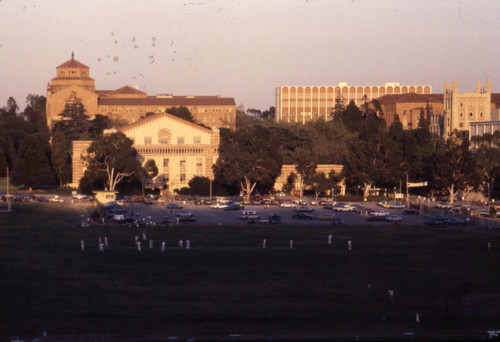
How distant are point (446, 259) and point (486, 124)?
64.9 metres

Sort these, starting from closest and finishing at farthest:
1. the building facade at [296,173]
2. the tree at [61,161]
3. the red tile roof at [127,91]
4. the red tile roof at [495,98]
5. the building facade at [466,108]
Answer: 1. the building facade at [296,173]
2. the tree at [61,161]
3. the building facade at [466,108]
4. the red tile roof at [495,98]
5. the red tile roof at [127,91]

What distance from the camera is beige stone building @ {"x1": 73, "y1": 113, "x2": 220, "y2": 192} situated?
9400 centimetres

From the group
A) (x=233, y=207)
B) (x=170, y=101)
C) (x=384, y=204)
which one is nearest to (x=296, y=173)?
(x=384, y=204)

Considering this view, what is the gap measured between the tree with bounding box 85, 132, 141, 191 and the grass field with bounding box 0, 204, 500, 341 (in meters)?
33.2

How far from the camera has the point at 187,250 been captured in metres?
42.0

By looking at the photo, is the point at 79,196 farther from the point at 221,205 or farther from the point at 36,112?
the point at 36,112

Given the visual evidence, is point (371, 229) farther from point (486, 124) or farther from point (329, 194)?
point (486, 124)

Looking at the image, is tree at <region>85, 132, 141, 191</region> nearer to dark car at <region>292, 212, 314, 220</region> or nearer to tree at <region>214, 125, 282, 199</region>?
tree at <region>214, 125, 282, 199</region>

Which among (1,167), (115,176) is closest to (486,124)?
(115,176)

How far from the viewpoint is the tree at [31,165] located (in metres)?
91.2

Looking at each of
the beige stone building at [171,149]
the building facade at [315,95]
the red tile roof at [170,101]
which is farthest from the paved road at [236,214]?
the building facade at [315,95]

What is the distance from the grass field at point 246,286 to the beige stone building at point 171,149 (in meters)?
43.8

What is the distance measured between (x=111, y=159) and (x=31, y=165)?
42.8 ft

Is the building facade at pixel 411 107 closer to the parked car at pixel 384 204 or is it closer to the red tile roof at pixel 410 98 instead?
the red tile roof at pixel 410 98
